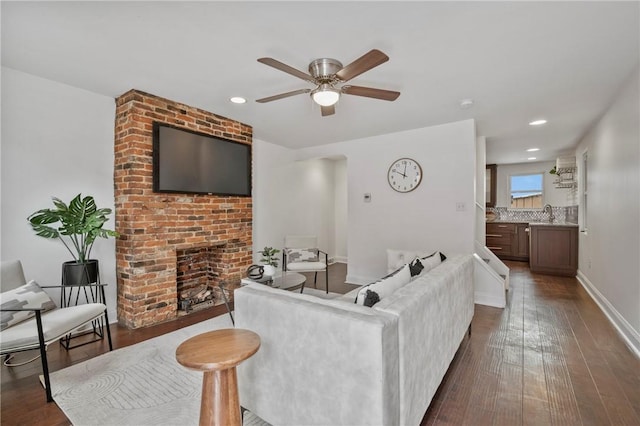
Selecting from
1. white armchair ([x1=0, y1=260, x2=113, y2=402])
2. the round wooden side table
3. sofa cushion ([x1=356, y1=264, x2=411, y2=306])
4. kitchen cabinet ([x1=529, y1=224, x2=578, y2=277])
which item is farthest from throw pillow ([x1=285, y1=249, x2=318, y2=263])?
kitchen cabinet ([x1=529, y1=224, x2=578, y2=277])

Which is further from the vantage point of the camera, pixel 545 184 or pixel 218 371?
pixel 545 184

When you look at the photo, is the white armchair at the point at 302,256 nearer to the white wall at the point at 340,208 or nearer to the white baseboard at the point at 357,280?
the white baseboard at the point at 357,280

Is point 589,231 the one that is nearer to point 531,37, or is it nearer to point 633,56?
point 633,56

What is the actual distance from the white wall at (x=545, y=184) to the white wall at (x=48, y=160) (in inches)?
313

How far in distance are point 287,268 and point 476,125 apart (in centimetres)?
324

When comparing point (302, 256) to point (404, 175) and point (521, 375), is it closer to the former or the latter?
point (404, 175)

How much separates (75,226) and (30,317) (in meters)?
0.77

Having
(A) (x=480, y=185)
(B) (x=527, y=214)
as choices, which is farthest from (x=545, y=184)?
(A) (x=480, y=185)

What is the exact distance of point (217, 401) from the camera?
1226 millimetres

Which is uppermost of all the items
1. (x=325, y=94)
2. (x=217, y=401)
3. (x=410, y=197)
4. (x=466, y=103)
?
(x=466, y=103)

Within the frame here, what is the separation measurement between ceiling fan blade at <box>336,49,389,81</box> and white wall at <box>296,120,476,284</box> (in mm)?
2364

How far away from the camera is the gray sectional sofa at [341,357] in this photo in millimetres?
1146

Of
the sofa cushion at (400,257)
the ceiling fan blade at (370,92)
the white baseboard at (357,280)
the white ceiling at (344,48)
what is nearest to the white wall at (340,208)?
the white baseboard at (357,280)

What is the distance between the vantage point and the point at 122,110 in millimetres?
2957
